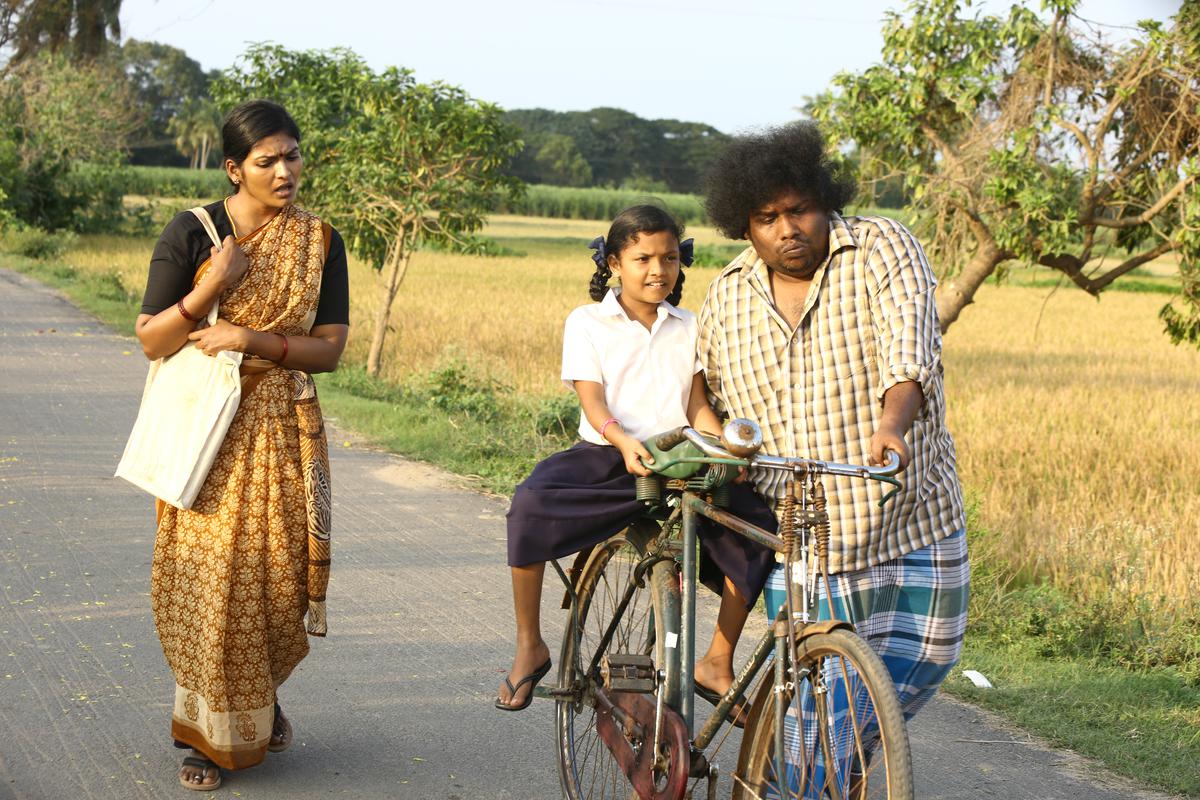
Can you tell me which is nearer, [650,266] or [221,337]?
[650,266]

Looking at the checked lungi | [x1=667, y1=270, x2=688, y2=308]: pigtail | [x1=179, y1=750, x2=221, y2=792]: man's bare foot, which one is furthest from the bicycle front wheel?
[x1=179, y1=750, x2=221, y2=792]: man's bare foot

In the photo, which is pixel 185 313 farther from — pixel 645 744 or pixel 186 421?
pixel 645 744

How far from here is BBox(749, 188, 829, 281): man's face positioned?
330cm

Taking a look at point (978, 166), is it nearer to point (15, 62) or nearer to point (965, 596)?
point (965, 596)

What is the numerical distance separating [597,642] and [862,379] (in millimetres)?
1155

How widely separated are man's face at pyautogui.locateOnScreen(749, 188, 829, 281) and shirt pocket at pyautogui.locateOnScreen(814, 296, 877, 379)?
0.13 m

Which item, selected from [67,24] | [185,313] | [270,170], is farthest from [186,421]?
[67,24]

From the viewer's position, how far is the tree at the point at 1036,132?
858 centimetres

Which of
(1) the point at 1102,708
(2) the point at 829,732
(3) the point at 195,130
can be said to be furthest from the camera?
(3) the point at 195,130

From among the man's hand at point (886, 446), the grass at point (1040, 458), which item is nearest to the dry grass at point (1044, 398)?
the grass at point (1040, 458)

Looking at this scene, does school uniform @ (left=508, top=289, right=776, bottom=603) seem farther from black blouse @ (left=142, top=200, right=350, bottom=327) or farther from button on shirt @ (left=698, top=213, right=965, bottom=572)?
black blouse @ (left=142, top=200, right=350, bottom=327)

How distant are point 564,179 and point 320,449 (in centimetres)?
10091

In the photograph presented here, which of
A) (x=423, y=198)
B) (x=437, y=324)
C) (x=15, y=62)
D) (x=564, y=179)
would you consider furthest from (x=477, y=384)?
(x=564, y=179)

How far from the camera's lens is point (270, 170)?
3.79 metres
